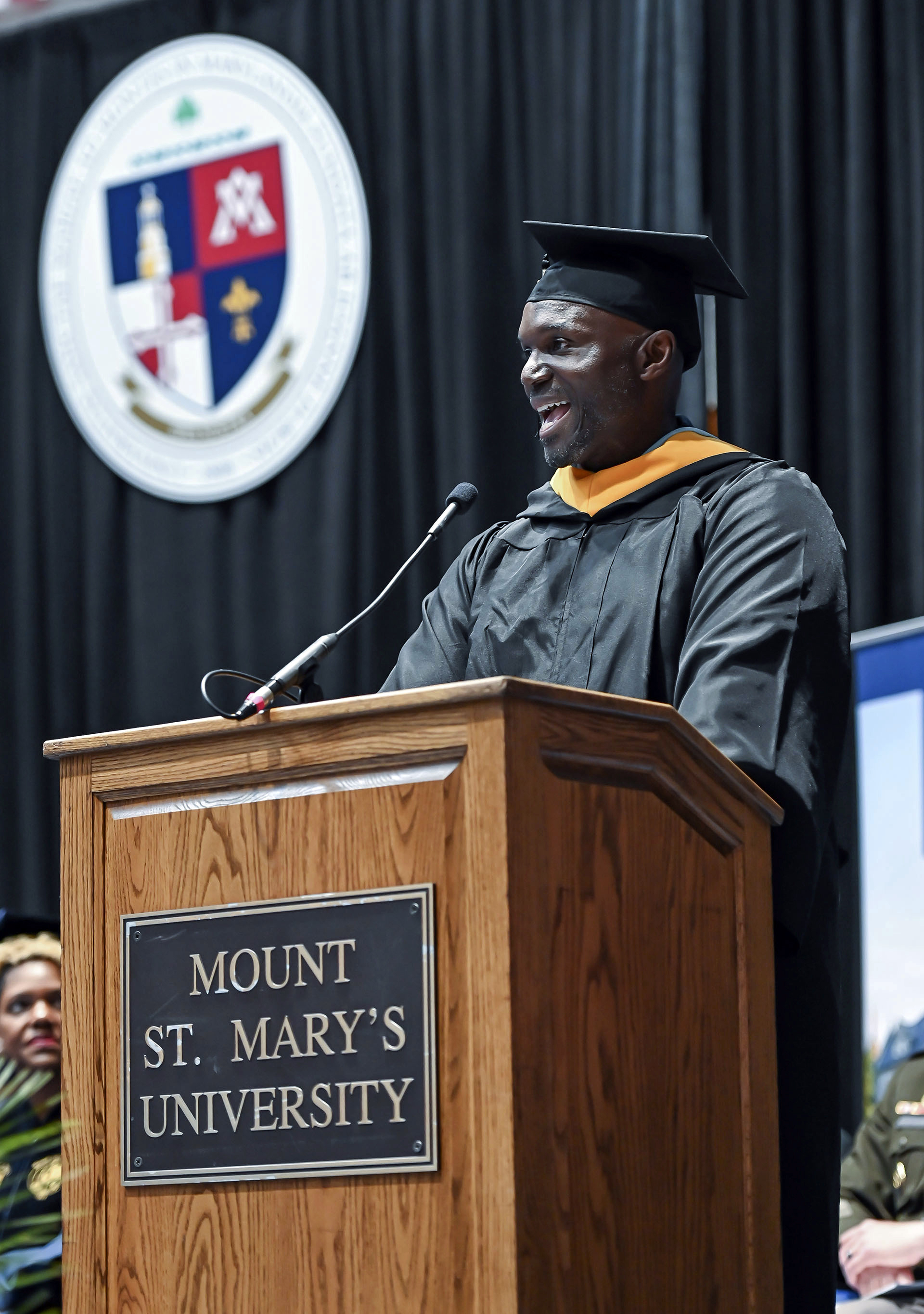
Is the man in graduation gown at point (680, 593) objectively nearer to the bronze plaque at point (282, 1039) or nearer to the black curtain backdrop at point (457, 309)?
the bronze plaque at point (282, 1039)

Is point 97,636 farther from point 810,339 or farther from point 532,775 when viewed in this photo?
point 532,775

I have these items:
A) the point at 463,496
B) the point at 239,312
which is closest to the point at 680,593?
the point at 463,496

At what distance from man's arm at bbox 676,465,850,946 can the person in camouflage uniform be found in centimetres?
156

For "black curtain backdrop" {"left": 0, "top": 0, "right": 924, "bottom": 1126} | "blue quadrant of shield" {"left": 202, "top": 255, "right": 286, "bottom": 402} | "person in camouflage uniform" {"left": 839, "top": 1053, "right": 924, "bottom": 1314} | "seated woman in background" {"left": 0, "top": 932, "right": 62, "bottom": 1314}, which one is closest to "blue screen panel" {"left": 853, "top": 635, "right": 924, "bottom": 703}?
"black curtain backdrop" {"left": 0, "top": 0, "right": 924, "bottom": 1126}

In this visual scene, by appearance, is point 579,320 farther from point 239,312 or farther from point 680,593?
point 239,312

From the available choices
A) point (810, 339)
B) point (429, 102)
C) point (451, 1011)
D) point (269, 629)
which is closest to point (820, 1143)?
point (451, 1011)

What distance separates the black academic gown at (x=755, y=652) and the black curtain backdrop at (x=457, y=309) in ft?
4.26

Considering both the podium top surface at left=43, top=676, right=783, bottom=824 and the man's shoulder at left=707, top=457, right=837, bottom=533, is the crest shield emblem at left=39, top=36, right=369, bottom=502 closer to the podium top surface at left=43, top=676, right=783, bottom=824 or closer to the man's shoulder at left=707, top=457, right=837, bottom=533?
the man's shoulder at left=707, top=457, right=837, bottom=533

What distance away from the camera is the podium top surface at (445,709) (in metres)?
1.54

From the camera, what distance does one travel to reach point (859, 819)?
3.68 meters

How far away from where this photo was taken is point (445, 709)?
1.56 m

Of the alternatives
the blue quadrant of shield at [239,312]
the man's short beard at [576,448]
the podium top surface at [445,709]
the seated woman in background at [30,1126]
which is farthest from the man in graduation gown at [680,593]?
the blue quadrant of shield at [239,312]

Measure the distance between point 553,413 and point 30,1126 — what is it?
1.68 m

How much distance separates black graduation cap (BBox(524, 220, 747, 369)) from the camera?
96.4 inches
